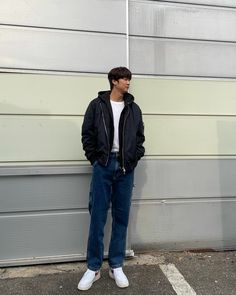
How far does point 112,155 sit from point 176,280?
1357mm

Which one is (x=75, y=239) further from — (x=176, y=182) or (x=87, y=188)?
(x=176, y=182)

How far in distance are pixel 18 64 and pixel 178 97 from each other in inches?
68.1

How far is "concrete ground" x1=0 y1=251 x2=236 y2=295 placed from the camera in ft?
11.1

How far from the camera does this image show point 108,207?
3.44 m

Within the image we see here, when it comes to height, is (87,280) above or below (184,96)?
below

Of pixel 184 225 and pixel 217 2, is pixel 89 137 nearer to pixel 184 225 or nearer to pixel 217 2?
pixel 184 225

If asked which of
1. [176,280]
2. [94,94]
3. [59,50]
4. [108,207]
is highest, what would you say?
[59,50]

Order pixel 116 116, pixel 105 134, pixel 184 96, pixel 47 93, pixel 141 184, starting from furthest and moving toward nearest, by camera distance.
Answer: pixel 184 96 < pixel 141 184 < pixel 47 93 < pixel 116 116 < pixel 105 134

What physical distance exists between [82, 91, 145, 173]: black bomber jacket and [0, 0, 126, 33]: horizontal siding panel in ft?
3.03

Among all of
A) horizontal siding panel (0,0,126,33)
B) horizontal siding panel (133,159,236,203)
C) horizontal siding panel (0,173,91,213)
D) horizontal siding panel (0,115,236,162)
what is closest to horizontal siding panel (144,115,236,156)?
horizontal siding panel (0,115,236,162)

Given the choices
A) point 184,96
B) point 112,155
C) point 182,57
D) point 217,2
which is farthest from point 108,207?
point 217,2

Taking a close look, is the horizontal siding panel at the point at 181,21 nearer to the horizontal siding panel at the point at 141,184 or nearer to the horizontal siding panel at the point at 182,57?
the horizontal siding panel at the point at 182,57

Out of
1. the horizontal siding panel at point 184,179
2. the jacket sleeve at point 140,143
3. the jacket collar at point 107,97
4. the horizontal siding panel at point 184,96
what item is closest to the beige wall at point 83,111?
the horizontal siding panel at point 184,96

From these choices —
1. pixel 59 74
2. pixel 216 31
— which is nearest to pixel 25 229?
pixel 59 74
